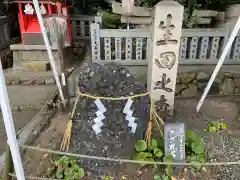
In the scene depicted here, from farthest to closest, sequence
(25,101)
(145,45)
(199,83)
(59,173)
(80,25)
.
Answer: (80,25) < (145,45) < (199,83) < (25,101) < (59,173)

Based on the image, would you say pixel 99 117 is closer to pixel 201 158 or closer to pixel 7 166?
pixel 7 166

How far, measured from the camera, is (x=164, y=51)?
408cm

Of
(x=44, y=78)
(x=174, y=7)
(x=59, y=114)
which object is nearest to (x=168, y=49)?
(x=174, y=7)

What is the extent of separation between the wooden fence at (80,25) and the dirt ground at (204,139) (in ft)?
16.3

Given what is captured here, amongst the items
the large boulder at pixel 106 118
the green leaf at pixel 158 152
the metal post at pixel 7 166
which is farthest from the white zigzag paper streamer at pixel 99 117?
the metal post at pixel 7 166

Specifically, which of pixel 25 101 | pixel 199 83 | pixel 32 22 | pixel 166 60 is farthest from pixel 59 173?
pixel 32 22

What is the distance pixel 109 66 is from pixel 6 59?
5693mm

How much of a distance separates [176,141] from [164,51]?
158 cm

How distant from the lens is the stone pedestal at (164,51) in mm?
3872

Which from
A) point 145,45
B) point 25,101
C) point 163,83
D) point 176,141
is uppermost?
point 145,45

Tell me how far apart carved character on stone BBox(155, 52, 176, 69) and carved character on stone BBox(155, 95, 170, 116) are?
0.58 m

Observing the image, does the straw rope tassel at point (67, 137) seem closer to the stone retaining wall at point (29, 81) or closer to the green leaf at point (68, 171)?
the green leaf at point (68, 171)

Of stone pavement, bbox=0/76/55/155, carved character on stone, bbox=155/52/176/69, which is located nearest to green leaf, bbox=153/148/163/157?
carved character on stone, bbox=155/52/176/69

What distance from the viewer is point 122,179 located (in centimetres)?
319
